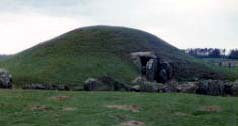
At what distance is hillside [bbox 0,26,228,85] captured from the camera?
278ft

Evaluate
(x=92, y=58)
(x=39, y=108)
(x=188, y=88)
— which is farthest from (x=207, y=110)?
(x=92, y=58)

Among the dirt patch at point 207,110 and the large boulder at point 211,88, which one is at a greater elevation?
the large boulder at point 211,88

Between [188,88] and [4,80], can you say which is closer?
[4,80]

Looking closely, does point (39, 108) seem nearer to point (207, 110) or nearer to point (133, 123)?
point (133, 123)

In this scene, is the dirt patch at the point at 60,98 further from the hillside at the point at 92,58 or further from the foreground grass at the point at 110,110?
the hillside at the point at 92,58

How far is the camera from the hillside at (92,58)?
278 ft

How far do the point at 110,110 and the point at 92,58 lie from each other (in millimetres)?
57012

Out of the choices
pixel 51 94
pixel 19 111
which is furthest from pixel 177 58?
pixel 19 111

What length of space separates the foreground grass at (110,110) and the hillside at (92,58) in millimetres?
28641

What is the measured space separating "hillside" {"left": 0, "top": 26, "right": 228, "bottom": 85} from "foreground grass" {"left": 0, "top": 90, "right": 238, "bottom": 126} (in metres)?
28.6

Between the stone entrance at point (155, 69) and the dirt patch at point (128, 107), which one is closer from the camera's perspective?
the dirt patch at point (128, 107)

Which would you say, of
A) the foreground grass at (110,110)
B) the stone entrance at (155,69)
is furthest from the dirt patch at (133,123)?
the stone entrance at (155,69)

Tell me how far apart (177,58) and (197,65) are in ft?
14.5

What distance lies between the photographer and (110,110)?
4153cm
